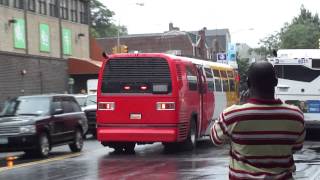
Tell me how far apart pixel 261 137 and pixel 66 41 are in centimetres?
5101

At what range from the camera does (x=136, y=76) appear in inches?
707

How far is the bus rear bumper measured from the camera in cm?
1742

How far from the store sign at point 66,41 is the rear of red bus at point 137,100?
36.7 m

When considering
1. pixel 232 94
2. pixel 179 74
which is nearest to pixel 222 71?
pixel 232 94

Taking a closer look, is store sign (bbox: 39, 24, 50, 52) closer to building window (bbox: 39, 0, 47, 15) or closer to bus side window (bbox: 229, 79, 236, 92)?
building window (bbox: 39, 0, 47, 15)

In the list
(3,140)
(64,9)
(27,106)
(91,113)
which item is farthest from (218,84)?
(64,9)

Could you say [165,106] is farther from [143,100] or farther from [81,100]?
[81,100]

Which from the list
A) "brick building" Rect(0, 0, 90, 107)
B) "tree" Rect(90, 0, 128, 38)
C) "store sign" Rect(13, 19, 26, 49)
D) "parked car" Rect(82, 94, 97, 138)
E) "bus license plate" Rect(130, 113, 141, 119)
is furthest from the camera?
"tree" Rect(90, 0, 128, 38)

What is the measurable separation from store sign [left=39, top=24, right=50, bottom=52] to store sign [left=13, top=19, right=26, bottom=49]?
2.55 meters

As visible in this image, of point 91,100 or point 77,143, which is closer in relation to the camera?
point 77,143

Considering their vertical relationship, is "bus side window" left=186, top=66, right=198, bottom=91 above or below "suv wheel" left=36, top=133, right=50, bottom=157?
above

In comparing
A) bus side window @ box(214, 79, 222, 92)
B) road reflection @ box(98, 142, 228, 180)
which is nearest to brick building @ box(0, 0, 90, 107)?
bus side window @ box(214, 79, 222, 92)

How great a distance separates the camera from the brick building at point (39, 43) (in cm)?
4550

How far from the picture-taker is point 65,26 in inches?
2159
